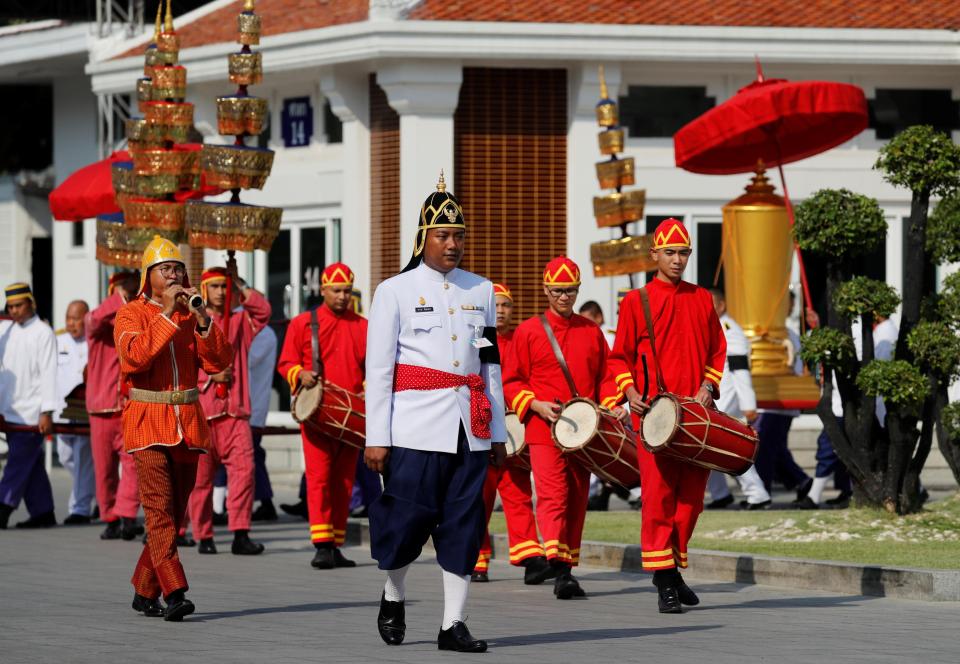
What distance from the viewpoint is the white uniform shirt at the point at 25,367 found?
17.6m

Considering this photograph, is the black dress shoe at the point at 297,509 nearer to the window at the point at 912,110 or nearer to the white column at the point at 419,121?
the white column at the point at 419,121

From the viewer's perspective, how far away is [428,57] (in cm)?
2295

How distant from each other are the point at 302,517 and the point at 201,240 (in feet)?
12.9

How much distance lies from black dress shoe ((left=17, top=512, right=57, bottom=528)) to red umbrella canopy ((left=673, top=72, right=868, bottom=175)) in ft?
21.7

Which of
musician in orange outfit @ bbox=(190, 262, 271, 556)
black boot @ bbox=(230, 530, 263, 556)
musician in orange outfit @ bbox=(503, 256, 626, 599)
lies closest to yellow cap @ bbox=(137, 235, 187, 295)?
musician in orange outfit @ bbox=(503, 256, 626, 599)

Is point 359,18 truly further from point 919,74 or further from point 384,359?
point 384,359

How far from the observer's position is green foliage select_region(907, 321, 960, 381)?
46.3ft

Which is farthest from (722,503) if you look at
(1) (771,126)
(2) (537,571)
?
(2) (537,571)

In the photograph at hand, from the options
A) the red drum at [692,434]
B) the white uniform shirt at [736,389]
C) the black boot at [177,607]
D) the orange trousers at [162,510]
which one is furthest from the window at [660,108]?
the black boot at [177,607]

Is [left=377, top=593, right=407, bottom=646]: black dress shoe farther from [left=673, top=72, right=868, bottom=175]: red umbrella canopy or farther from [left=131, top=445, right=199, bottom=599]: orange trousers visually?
[left=673, top=72, right=868, bottom=175]: red umbrella canopy

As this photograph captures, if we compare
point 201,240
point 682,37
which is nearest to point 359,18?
point 682,37

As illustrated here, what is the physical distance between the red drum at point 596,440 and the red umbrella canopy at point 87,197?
827 cm

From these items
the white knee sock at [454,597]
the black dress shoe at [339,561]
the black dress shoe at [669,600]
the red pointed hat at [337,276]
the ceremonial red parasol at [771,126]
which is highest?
the ceremonial red parasol at [771,126]

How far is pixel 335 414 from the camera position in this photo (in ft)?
44.7
